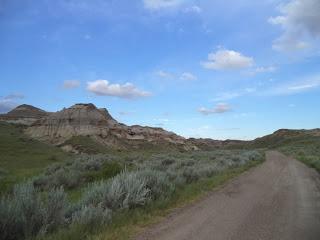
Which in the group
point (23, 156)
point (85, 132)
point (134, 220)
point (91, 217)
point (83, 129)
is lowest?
point (134, 220)

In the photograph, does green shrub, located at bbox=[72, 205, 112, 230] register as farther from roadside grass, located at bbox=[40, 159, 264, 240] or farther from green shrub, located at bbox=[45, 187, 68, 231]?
green shrub, located at bbox=[45, 187, 68, 231]

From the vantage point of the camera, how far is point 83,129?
288 feet

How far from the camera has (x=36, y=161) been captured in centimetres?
4259

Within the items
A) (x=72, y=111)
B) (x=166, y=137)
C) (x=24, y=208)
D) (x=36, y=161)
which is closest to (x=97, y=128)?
(x=72, y=111)

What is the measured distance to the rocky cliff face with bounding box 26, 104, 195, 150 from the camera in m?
85.7

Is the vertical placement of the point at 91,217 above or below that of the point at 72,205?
below

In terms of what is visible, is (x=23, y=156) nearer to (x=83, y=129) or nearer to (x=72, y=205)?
(x=72, y=205)

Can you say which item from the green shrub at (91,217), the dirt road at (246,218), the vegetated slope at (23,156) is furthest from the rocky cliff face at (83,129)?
the green shrub at (91,217)

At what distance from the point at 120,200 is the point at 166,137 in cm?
10939

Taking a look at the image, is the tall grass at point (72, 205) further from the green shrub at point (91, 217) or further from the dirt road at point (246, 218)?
the dirt road at point (246, 218)

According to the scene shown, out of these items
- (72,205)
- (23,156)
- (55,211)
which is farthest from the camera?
(23,156)

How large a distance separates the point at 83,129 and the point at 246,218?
260 feet

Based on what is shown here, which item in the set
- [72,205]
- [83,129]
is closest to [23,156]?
[72,205]

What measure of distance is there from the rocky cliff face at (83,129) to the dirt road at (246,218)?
68024 mm
